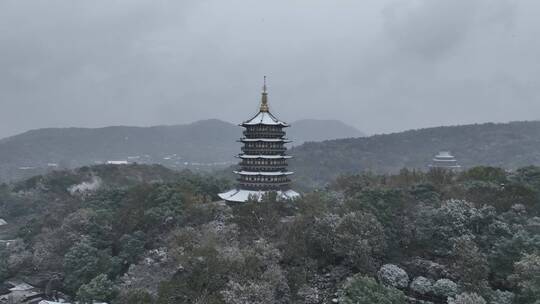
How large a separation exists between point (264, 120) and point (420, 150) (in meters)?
119

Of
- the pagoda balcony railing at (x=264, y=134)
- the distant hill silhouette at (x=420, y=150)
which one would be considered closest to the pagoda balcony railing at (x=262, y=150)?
the pagoda balcony railing at (x=264, y=134)

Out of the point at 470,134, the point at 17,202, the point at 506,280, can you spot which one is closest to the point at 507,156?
the point at 470,134

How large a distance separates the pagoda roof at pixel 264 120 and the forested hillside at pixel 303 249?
6757mm

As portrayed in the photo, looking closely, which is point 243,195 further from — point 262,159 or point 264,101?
point 264,101

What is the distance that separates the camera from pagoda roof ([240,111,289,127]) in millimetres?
32062

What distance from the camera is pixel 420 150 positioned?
13962cm

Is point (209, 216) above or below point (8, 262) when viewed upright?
above

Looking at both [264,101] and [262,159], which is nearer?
[262,159]

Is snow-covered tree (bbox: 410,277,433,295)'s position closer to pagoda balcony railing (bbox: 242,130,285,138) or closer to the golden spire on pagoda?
pagoda balcony railing (bbox: 242,130,285,138)

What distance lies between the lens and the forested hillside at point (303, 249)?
19.2 metres

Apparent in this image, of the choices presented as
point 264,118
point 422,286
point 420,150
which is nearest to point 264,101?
point 264,118

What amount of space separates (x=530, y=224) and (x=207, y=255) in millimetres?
18185

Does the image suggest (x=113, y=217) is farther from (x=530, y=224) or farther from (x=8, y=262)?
(x=530, y=224)

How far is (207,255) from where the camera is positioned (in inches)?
794
